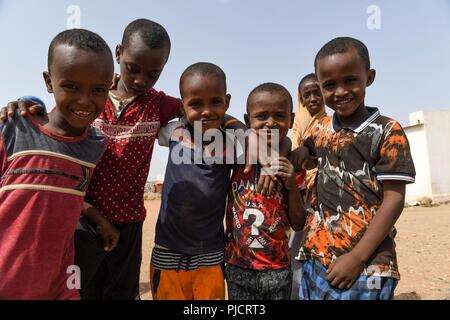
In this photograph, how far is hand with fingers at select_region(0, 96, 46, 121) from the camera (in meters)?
1.58

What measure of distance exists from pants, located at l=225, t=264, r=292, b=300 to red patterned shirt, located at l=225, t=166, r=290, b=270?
4cm

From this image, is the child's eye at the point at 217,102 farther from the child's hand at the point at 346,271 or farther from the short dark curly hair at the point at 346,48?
the child's hand at the point at 346,271

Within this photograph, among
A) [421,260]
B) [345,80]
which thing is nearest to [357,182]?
[345,80]

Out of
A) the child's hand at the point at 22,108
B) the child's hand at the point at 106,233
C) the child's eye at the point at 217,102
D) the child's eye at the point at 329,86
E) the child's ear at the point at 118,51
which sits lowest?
the child's hand at the point at 106,233

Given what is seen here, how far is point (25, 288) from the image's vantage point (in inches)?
59.8

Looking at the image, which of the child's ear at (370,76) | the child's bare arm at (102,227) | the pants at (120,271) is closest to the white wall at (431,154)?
the child's ear at (370,76)

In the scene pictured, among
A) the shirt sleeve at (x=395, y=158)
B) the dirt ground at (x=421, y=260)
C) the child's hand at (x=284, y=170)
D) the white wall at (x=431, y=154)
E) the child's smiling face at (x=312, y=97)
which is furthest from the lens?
the white wall at (x=431, y=154)

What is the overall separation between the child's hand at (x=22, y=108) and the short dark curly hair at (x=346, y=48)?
139 centimetres

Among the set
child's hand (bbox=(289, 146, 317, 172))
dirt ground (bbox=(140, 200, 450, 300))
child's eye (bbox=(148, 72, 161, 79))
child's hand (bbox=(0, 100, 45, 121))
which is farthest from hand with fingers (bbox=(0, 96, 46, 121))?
dirt ground (bbox=(140, 200, 450, 300))

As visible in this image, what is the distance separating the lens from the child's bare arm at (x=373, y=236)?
1576mm

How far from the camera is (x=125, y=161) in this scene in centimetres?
215

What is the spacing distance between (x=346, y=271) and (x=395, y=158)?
547 mm
